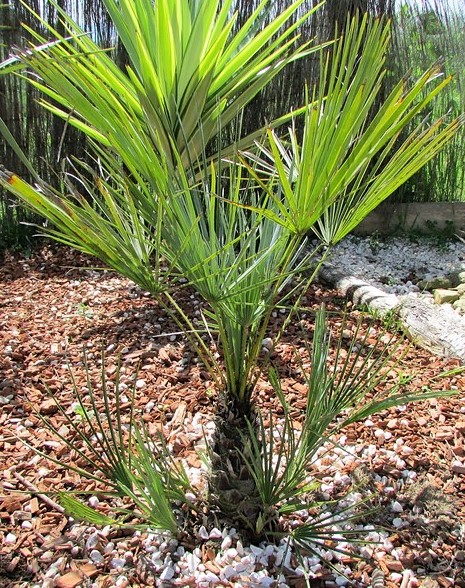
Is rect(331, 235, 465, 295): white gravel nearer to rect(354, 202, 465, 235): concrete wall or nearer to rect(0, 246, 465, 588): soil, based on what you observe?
rect(354, 202, 465, 235): concrete wall

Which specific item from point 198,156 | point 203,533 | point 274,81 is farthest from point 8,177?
point 274,81

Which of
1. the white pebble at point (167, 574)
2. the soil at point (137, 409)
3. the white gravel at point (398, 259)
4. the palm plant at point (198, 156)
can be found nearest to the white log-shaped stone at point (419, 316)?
the soil at point (137, 409)

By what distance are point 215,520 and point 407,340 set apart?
4.73ft

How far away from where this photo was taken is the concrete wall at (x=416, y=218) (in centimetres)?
399

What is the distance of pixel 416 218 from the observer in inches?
158

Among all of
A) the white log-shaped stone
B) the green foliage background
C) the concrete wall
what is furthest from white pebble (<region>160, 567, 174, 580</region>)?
the concrete wall

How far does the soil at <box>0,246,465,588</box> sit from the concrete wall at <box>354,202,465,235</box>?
131 cm

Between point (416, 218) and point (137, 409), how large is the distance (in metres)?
2.99

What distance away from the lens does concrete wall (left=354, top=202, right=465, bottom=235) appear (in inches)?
157

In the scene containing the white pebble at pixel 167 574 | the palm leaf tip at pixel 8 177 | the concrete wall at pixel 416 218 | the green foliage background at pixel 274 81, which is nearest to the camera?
the palm leaf tip at pixel 8 177

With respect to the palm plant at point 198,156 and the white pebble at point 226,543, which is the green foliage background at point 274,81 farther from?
the white pebble at point 226,543

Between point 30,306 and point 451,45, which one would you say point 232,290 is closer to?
point 30,306

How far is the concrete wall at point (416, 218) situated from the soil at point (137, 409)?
131cm

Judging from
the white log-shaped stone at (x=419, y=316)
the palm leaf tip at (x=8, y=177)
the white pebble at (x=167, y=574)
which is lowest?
the white pebble at (x=167, y=574)
